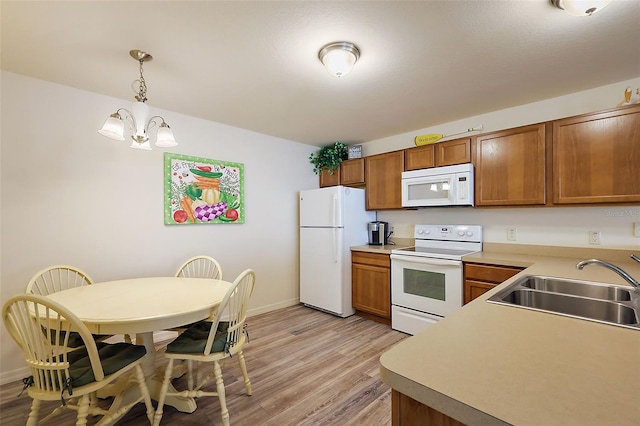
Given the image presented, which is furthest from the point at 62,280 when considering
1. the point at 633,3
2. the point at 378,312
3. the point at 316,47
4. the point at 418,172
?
the point at 633,3

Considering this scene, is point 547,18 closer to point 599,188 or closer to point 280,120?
point 599,188

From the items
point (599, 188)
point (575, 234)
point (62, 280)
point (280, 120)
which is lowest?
point (62, 280)

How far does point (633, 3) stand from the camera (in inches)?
56.7

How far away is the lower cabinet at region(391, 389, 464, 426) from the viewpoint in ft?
2.18

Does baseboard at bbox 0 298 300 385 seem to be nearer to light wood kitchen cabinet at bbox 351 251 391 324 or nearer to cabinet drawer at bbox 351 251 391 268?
light wood kitchen cabinet at bbox 351 251 391 324

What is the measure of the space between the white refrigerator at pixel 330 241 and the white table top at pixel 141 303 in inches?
62.6

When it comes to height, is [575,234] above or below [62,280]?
above

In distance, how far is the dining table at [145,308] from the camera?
144cm

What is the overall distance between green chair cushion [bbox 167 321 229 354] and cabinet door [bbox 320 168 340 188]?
2576 mm

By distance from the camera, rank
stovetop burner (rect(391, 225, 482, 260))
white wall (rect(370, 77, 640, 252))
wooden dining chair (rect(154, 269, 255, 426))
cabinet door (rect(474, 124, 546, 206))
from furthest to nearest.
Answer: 1. stovetop burner (rect(391, 225, 482, 260))
2. cabinet door (rect(474, 124, 546, 206))
3. white wall (rect(370, 77, 640, 252))
4. wooden dining chair (rect(154, 269, 255, 426))

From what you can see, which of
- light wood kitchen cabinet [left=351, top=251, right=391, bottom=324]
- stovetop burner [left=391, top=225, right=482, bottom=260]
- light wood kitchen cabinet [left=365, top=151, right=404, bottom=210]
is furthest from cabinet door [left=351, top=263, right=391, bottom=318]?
light wood kitchen cabinet [left=365, top=151, right=404, bottom=210]

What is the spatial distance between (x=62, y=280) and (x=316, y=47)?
2.67 meters

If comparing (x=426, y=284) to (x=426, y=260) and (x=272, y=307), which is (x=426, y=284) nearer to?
(x=426, y=260)

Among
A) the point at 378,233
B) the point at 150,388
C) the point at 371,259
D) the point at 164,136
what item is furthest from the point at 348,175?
the point at 150,388
